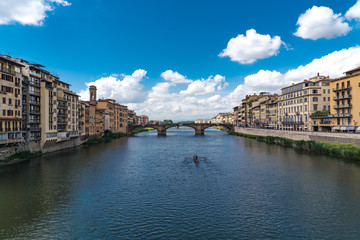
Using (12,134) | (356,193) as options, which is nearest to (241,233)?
(356,193)

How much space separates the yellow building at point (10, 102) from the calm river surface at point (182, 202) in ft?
21.8

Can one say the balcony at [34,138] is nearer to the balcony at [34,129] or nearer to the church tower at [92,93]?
the balcony at [34,129]

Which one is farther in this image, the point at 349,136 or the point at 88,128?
the point at 88,128

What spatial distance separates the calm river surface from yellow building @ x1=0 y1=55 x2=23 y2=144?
6652mm

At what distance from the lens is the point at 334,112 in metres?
69.9

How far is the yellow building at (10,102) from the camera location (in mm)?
44562

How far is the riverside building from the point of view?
84875 millimetres

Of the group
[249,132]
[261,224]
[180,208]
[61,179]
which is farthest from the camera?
[249,132]

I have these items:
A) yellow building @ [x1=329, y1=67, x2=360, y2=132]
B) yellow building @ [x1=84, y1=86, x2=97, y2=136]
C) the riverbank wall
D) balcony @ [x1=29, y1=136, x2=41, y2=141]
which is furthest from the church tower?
yellow building @ [x1=329, y1=67, x2=360, y2=132]

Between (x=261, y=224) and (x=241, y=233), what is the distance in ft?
8.79

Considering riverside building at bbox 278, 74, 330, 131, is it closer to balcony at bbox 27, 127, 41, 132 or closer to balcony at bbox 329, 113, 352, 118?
balcony at bbox 329, 113, 352, 118

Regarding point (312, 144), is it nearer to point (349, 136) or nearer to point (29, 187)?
point (349, 136)

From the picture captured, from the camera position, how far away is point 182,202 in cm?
2753

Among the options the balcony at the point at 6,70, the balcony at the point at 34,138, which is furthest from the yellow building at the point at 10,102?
the balcony at the point at 34,138
